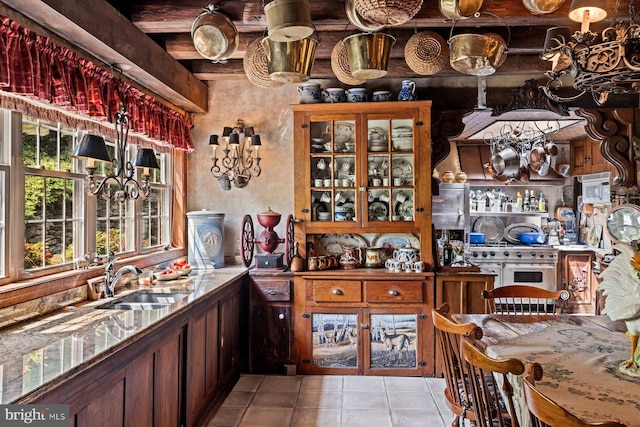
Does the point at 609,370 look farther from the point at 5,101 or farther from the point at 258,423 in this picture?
the point at 5,101

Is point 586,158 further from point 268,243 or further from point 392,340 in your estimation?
point 268,243

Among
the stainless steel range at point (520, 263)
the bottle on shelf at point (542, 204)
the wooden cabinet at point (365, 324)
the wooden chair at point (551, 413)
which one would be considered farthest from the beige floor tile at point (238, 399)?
the bottle on shelf at point (542, 204)

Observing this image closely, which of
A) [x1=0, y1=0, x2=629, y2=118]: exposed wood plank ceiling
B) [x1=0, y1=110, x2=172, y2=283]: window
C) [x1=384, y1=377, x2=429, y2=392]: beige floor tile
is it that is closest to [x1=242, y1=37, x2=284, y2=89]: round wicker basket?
[x1=0, y1=0, x2=629, y2=118]: exposed wood plank ceiling

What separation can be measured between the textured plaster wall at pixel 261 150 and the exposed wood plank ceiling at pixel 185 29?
0.28 meters

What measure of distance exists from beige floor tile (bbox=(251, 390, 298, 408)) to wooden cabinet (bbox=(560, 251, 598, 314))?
458cm

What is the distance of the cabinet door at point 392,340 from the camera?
3879mm

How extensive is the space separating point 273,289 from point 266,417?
108cm

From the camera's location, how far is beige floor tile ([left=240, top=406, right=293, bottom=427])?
10.2 ft

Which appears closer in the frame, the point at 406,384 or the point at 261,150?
the point at 406,384

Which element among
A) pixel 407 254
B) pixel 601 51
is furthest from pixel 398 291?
pixel 601 51

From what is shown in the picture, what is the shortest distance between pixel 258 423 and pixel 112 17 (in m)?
2.70

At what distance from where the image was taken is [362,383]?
3.76m

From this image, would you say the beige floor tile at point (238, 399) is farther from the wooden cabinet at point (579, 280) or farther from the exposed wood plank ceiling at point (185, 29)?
the wooden cabinet at point (579, 280)

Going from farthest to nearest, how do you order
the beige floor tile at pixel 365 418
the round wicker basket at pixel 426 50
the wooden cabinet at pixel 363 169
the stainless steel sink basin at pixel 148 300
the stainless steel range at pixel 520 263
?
the stainless steel range at pixel 520 263 < the wooden cabinet at pixel 363 169 < the beige floor tile at pixel 365 418 < the stainless steel sink basin at pixel 148 300 < the round wicker basket at pixel 426 50
